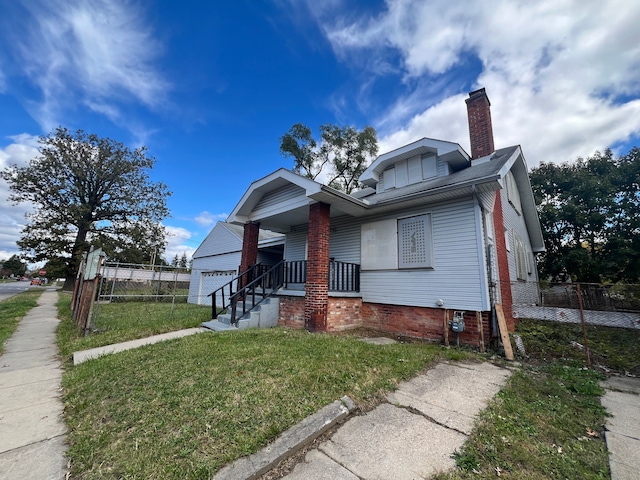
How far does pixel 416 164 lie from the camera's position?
343 inches

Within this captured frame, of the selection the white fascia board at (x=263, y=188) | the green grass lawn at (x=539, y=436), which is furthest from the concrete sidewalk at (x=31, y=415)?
the white fascia board at (x=263, y=188)

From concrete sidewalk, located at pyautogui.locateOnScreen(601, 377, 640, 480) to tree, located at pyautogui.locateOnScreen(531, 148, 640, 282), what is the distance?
17288 mm

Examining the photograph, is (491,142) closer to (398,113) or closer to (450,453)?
(398,113)

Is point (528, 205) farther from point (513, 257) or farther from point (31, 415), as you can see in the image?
point (31, 415)

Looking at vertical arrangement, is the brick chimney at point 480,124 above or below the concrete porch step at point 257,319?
above

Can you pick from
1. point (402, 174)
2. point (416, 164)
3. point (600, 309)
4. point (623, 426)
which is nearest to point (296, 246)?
point (402, 174)

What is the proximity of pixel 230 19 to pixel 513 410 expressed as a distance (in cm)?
1128

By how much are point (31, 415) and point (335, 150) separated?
23184 millimetres

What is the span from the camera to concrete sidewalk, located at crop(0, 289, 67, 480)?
7.14 ft

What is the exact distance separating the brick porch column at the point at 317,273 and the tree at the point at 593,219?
62.2 feet

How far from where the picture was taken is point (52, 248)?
77.4ft

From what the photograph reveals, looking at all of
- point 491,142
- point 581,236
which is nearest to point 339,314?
point 491,142

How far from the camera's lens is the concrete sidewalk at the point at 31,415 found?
2.18 meters

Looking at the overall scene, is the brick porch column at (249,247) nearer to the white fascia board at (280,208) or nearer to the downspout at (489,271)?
the white fascia board at (280,208)
